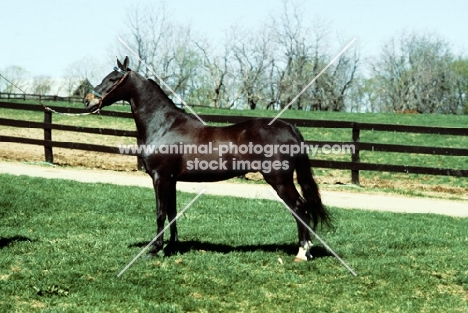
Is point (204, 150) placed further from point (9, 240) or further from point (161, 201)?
point (9, 240)

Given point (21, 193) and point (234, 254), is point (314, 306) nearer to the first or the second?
point (234, 254)

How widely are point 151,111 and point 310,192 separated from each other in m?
2.11

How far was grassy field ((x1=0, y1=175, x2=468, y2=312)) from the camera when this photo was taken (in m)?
4.75

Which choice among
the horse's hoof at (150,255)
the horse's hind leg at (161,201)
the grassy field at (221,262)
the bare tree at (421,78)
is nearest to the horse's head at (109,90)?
the horse's hind leg at (161,201)

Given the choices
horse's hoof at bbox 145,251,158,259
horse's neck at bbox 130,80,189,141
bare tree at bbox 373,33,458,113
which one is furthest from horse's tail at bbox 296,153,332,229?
bare tree at bbox 373,33,458,113

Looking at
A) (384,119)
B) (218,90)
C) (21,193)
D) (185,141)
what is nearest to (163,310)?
(185,141)

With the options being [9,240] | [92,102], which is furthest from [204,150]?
[9,240]

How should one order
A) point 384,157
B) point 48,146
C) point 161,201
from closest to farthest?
1. point 161,201
2. point 48,146
3. point 384,157

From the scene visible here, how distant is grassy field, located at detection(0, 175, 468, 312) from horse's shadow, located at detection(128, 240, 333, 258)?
14 millimetres

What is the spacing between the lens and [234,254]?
6.29 m

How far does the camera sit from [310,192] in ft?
20.8

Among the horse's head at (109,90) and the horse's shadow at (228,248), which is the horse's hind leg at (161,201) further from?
the horse's head at (109,90)

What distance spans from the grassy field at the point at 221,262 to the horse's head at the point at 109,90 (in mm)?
1720

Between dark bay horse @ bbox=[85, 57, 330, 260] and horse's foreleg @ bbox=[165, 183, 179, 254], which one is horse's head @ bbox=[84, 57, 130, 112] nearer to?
dark bay horse @ bbox=[85, 57, 330, 260]
